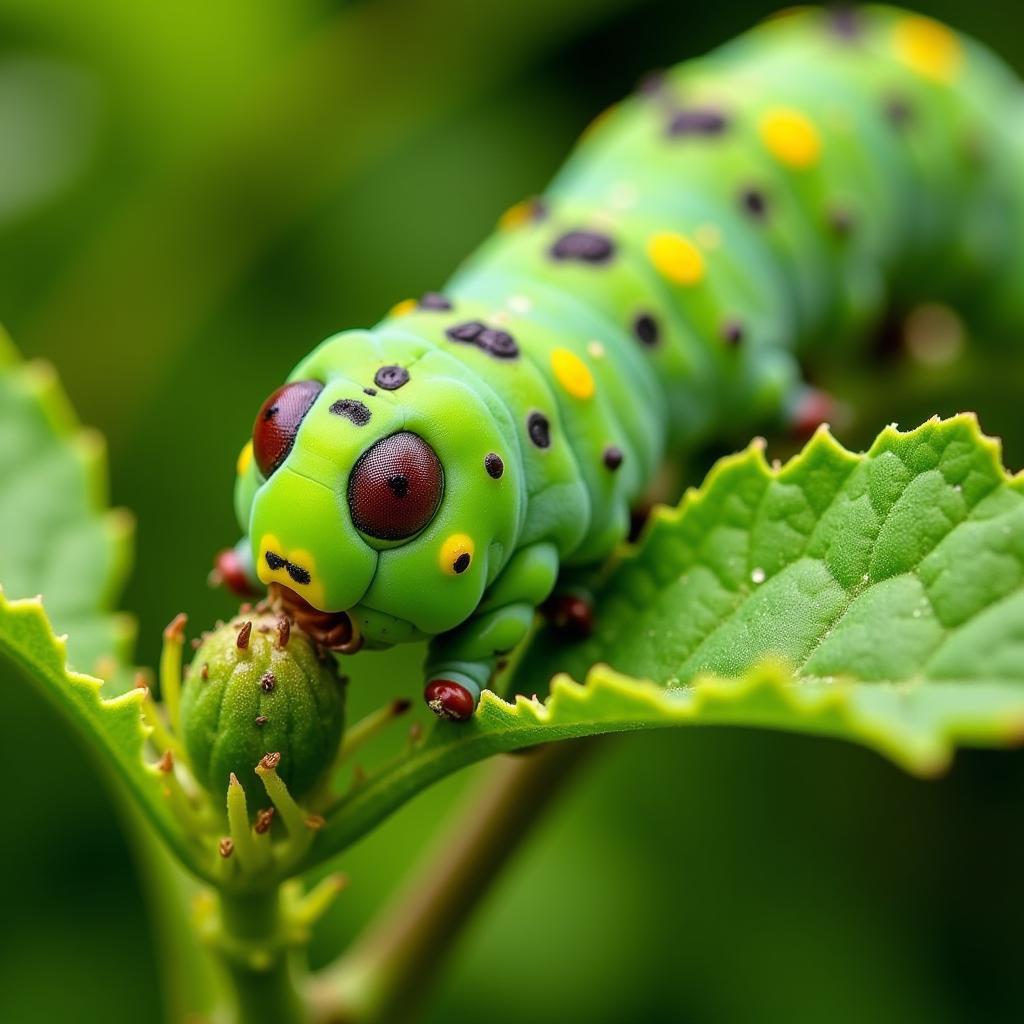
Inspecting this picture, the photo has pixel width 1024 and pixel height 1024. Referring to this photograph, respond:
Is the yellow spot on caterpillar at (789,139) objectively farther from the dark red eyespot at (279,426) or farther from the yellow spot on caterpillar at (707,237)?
the dark red eyespot at (279,426)

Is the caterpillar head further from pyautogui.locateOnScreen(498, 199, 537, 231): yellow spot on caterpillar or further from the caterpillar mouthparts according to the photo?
pyautogui.locateOnScreen(498, 199, 537, 231): yellow spot on caterpillar

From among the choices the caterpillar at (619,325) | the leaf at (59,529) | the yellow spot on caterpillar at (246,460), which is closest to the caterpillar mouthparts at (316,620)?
the caterpillar at (619,325)

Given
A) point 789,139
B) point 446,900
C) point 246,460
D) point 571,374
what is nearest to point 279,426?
point 246,460

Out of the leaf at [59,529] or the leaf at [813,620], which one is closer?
the leaf at [813,620]

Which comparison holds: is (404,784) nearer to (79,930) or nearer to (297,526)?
(297,526)

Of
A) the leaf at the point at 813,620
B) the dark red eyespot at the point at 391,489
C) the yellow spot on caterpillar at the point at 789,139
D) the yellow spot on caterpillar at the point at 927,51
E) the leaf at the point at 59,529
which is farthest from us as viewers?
Result: the yellow spot on caterpillar at the point at 927,51

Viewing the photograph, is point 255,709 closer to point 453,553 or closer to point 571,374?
point 453,553

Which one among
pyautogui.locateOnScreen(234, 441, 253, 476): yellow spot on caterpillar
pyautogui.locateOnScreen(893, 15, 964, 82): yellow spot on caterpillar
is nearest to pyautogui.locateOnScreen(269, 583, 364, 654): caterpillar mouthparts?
pyautogui.locateOnScreen(234, 441, 253, 476): yellow spot on caterpillar

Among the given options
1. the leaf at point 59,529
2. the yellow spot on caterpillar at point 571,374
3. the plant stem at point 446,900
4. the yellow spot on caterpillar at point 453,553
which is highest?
the yellow spot on caterpillar at point 571,374
